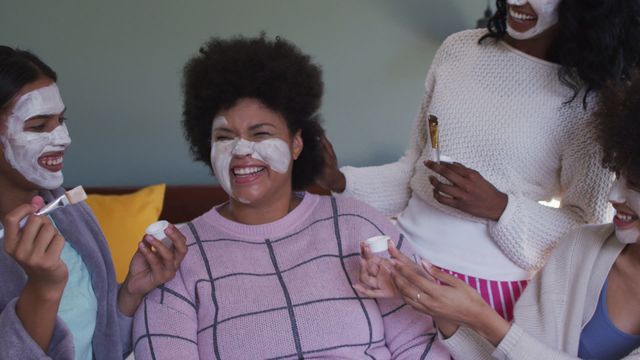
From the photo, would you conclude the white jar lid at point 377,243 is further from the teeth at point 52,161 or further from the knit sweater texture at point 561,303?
the teeth at point 52,161

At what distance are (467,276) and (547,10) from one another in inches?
23.7

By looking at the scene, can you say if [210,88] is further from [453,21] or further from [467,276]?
[453,21]

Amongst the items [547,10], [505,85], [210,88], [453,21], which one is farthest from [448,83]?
[453,21]

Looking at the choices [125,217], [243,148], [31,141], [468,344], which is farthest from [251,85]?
[125,217]

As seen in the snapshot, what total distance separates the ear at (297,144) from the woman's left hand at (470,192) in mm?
300

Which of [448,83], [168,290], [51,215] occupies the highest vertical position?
[448,83]

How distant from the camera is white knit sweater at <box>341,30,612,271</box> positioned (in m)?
1.41

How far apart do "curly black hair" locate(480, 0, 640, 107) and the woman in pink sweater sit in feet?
1.70

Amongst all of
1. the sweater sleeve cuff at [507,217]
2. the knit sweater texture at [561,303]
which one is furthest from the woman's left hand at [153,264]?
the sweater sleeve cuff at [507,217]

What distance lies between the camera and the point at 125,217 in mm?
2217

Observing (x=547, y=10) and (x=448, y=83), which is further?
(x=448, y=83)

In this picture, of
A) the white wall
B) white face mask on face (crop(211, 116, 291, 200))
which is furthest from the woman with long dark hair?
the white wall

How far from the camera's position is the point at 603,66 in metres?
1.37

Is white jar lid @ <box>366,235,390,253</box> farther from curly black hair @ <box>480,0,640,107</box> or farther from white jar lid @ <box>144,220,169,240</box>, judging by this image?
curly black hair @ <box>480,0,640,107</box>
